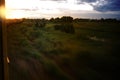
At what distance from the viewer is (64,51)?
2172 mm

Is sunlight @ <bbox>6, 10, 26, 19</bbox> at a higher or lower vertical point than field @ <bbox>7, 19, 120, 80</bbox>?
higher

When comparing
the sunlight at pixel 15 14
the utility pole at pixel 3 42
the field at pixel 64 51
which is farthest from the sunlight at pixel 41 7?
the utility pole at pixel 3 42

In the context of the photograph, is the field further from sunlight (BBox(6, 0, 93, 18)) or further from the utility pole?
the utility pole

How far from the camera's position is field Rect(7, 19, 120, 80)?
84.6 inches

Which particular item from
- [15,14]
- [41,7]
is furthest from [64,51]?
[15,14]

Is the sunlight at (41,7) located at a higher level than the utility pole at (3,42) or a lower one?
higher

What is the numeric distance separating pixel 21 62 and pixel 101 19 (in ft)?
3.03

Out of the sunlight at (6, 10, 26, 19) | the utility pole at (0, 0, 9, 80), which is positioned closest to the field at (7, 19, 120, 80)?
the sunlight at (6, 10, 26, 19)

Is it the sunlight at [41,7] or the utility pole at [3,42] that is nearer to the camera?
the utility pole at [3,42]

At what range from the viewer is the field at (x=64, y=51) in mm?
2148

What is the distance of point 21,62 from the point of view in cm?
220

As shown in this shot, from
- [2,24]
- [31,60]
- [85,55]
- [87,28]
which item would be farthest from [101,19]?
[2,24]

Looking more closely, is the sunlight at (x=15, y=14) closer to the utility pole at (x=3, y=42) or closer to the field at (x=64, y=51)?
the field at (x=64, y=51)

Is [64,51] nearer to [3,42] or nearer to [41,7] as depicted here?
[41,7]
